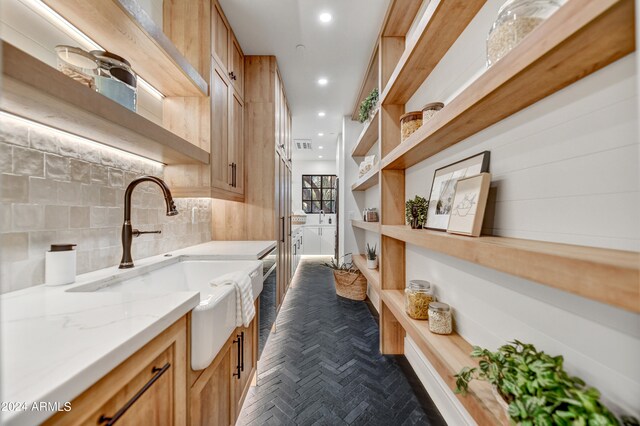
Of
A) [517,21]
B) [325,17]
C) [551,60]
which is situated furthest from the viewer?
[325,17]

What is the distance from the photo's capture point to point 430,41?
1311 millimetres

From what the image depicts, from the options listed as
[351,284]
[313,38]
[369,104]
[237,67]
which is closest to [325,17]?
[313,38]

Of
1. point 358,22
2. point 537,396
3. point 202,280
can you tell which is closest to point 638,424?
point 537,396

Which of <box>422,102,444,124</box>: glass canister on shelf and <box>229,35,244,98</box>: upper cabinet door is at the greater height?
<box>229,35,244,98</box>: upper cabinet door

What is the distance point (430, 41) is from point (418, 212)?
35.6 inches

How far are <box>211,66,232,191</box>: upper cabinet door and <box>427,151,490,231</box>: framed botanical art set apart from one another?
1486 mm

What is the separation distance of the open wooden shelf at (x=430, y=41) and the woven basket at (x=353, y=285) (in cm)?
226

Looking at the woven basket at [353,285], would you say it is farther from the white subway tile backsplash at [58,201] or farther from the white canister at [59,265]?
the white canister at [59,265]

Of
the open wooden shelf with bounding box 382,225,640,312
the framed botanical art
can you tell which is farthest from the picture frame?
the open wooden shelf with bounding box 382,225,640,312

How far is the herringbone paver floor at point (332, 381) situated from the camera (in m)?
1.49

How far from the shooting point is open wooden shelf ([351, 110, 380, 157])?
8.05 ft

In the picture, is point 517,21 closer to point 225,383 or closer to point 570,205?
point 570,205

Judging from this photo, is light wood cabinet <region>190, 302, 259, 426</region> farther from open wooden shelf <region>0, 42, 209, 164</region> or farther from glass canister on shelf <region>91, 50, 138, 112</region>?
glass canister on shelf <region>91, 50, 138, 112</region>

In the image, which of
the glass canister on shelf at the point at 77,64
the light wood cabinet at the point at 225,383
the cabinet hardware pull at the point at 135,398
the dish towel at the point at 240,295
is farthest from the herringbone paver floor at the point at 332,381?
the glass canister on shelf at the point at 77,64
